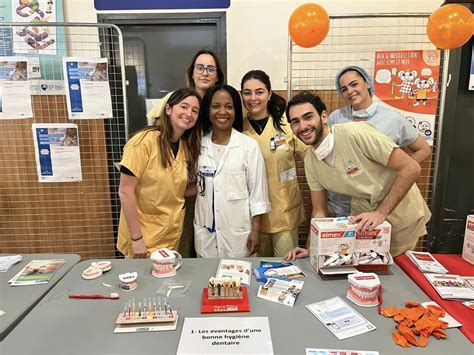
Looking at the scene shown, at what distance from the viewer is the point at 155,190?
186cm

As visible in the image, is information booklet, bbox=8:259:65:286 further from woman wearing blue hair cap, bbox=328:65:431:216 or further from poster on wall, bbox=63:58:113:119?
woman wearing blue hair cap, bbox=328:65:431:216

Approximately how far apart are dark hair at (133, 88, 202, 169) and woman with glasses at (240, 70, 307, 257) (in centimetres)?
31

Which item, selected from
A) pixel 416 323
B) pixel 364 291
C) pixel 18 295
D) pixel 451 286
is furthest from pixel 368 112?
pixel 18 295

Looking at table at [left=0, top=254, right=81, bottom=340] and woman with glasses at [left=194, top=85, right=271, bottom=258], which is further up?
woman with glasses at [left=194, top=85, right=271, bottom=258]

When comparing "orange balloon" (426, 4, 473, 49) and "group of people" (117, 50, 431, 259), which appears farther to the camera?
"orange balloon" (426, 4, 473, 49)

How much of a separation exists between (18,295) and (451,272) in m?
1.72

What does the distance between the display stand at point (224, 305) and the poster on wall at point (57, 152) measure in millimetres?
1721

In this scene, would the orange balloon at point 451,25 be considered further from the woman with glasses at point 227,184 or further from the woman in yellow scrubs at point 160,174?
the woman in yellow scrubs at point 160,174

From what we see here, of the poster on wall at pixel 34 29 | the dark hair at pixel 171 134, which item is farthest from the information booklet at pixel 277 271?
the poster on wall at pixel 34 29

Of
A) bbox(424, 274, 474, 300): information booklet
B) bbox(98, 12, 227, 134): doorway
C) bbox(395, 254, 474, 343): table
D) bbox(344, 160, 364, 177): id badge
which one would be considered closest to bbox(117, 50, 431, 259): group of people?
bbox(344, 160, 364, 177): id badge

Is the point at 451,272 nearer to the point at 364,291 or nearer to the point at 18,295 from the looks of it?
the point at 364,291

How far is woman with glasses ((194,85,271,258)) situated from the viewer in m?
1.90

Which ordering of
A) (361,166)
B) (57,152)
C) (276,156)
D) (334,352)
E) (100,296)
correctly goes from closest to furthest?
(334,352) → (100,296) → (361,166) → (276,156) → (57,152)

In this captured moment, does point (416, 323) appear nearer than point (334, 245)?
Yes
